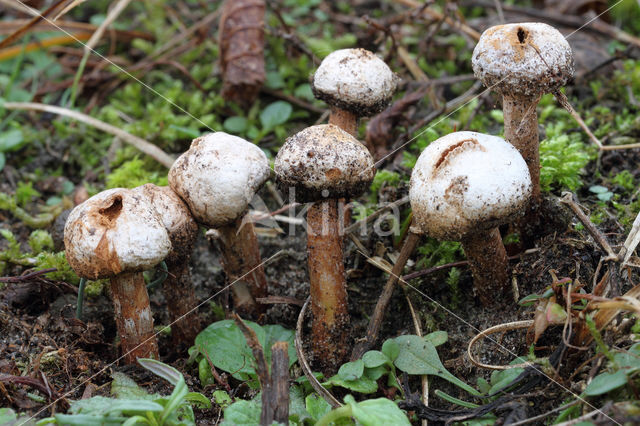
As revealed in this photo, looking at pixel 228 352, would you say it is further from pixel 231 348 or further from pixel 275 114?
pixel 275 114

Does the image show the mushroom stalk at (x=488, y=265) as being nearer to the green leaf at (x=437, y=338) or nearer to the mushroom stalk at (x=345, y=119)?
the green leaf at (x=437, y=338)

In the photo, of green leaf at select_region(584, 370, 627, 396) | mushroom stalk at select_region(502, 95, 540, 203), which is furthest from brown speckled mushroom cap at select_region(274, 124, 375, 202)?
green leaf at select_region(584, 370, 627, 396)

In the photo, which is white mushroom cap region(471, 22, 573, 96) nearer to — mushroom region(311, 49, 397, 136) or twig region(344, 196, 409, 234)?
mushroom region(311, 49, 397, 136)

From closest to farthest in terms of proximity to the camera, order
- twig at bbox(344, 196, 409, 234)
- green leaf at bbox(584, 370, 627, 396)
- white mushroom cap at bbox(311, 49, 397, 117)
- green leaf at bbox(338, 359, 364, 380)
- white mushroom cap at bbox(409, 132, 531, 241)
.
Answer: green leaf at bbox(584, 370, 627, 396), white mushroom cap at bbox(409, 132, 531, 241), green leaf at bbox(338, 359, 364, 380), white mushroom cap at bbox(311, 49, 397, 117), twig at bbox(344, 196, 409, 234)

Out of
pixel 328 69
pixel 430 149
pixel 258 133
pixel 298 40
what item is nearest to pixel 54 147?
pixel 258 133

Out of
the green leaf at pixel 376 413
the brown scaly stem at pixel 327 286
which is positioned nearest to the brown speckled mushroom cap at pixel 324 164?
the brown scaly stem at pixel 327 286

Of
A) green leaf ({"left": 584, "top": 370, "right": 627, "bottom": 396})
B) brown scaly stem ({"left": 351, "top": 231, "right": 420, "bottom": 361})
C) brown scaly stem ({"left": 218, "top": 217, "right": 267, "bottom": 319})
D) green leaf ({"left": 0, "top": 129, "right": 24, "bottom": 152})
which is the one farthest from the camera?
green leaf ({"left": 0, "top": 129, "right": 24, "bottom": 152})

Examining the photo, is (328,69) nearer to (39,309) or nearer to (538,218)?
(538,218)

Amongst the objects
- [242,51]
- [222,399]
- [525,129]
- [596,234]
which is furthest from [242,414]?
[242,51]
